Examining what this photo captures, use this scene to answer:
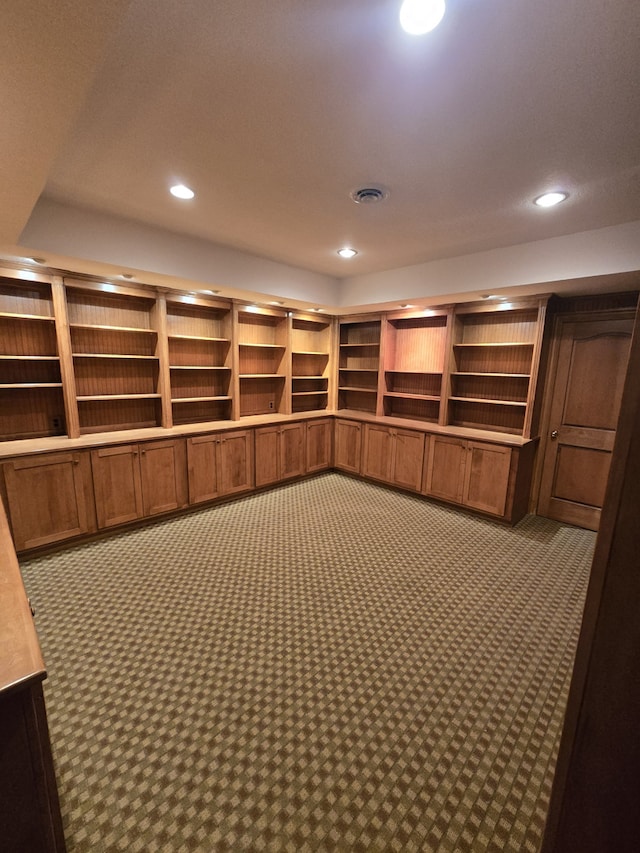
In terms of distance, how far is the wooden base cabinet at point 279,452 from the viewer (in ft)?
15.1

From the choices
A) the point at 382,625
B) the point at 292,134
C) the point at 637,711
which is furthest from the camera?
the point at 382,625

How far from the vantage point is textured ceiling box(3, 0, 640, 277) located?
1.17 meters

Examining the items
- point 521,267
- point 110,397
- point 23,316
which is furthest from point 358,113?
point 110,397

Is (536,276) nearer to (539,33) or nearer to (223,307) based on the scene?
(539,33)

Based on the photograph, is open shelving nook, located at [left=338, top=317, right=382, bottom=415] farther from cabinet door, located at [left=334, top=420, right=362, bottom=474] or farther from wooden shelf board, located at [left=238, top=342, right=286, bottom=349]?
wooden shelf board, located at [left=238, top=342, right=286, bottom=349]

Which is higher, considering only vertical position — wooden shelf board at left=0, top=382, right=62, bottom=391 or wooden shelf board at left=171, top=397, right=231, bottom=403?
wooden shelf board at left=0, top=382, right=62, bottom=391

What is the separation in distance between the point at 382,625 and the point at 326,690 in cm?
61

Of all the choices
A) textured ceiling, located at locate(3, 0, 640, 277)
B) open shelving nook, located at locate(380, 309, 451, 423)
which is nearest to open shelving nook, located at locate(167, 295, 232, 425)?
textured ceiling, located at locate(3, 0, 640, 277)

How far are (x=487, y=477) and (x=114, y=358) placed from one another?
4.06m

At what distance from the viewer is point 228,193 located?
92.7 inches

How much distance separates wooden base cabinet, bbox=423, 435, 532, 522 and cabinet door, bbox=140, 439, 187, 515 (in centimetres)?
286

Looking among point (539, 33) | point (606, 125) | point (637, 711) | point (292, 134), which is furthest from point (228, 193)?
point (637, 711)

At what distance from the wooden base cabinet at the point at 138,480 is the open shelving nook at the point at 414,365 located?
113 inches

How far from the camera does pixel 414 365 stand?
4961 mm
